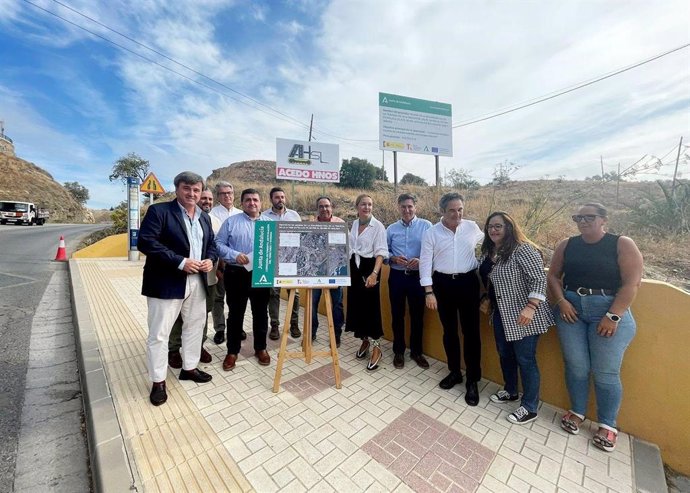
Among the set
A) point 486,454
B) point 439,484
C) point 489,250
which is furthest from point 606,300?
point 439,484

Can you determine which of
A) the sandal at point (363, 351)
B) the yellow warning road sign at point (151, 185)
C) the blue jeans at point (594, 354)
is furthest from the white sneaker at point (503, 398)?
the yellow warning road sign at point (151, 185)

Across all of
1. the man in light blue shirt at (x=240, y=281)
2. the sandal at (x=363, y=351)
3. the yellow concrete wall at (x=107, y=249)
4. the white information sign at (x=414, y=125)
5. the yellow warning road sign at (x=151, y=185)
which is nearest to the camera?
the man in light blue shirt at (x=240, y=281)

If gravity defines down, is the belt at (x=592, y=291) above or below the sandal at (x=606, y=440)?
above

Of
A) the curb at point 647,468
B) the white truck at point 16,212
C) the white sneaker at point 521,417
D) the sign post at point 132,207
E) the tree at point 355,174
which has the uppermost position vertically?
the tree at point 355,174

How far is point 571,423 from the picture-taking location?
2.35 meters

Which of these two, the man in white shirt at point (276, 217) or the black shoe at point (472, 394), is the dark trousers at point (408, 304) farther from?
the man in white shirt at point (276, 217)

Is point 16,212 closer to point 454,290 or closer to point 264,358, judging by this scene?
point 264,358

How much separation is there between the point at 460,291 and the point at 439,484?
1.50 metres

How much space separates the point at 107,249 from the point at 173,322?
448 inches

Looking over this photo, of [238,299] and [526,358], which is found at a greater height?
[238,299]

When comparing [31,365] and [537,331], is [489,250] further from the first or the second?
[31,365]

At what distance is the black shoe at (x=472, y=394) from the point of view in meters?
2.68

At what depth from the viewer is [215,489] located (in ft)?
5.77

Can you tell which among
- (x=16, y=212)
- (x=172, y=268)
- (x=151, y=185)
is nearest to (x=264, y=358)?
(x=172, y=268)
